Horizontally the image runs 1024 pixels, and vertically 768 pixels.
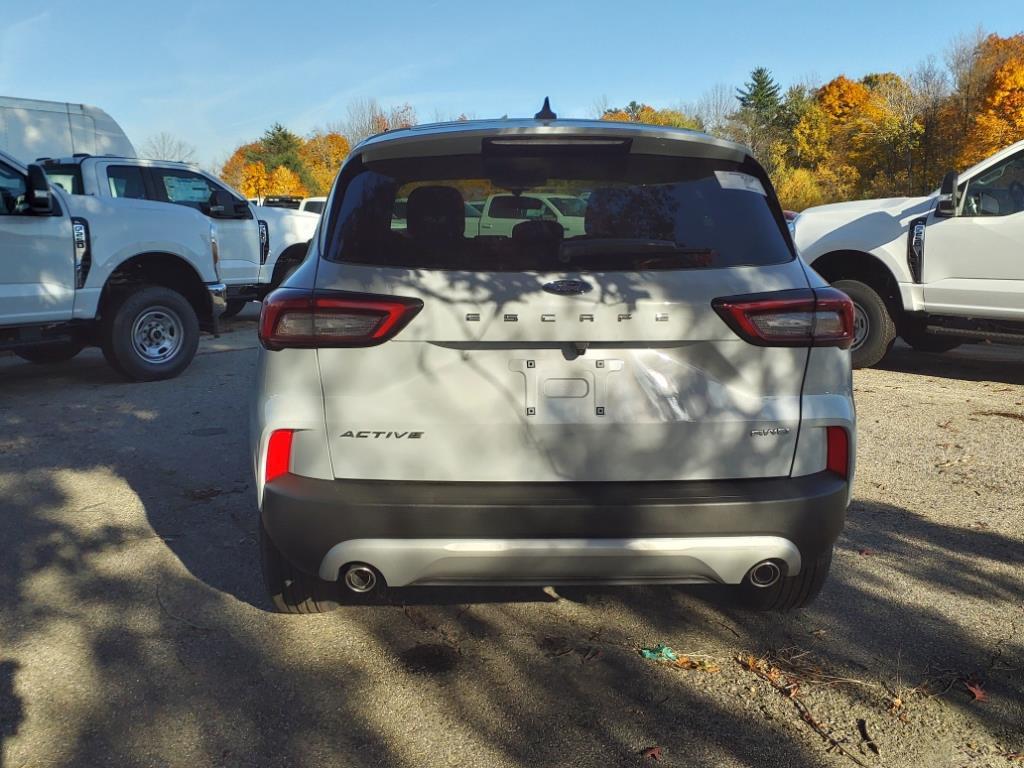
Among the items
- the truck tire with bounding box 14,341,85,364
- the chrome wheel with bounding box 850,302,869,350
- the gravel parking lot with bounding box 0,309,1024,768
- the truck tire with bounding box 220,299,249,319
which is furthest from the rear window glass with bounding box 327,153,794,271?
the truck tire with bounding box 220,299,249,319

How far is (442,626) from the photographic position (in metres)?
3.37

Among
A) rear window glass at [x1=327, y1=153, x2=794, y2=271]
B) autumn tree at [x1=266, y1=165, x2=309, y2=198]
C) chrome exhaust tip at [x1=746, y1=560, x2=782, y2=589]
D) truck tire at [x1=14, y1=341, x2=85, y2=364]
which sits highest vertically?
autumn tree at [x1=266, y1=165, x2=309, y2=198]

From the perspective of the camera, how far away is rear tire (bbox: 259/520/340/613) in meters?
3.12

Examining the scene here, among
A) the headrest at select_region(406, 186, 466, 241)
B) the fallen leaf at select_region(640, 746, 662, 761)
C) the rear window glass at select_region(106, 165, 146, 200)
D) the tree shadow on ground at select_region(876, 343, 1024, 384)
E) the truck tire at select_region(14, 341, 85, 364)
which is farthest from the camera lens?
the rear window glass at select_region(106, 165, 146, 200)

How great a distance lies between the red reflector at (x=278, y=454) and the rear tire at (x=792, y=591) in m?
1.61

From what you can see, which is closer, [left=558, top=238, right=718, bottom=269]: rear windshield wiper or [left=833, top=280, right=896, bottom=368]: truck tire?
[left=558, top=238, right=718, bottom=269]: rear windshield wiper

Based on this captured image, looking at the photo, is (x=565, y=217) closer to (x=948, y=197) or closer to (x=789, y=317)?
(x=789, y=317)

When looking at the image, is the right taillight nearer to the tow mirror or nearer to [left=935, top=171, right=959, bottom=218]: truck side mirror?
[left=935, top=171, right=959, bottom=218]: truck side mirror

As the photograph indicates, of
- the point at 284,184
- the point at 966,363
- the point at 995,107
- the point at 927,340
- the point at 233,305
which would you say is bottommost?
the point at 966,363

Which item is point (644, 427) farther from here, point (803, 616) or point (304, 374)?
point (803, 616)

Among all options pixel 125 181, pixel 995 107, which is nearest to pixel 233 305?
pixel 125 181

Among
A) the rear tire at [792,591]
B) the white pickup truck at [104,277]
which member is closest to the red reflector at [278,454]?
the rear tire at [792,591]

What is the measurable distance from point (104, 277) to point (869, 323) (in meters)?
6.74

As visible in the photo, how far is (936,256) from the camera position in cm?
784
